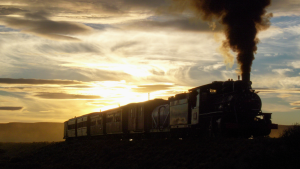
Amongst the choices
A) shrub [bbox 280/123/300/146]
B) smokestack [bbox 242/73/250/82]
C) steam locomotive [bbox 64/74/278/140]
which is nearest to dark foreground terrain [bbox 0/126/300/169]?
shrub [bbox 280/123/300/146]

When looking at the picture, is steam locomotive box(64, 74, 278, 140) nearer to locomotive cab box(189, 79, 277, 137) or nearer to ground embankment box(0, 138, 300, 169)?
locomotive cab box(189, 79, 277, 137)

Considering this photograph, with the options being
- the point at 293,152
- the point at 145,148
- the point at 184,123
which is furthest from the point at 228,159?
the point at 145,148

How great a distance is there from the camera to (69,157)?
23.7 m

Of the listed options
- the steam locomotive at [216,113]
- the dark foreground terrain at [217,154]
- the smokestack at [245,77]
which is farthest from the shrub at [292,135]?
the smokestack at [245,77]

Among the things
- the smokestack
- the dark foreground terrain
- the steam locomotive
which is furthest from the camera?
the smokestack

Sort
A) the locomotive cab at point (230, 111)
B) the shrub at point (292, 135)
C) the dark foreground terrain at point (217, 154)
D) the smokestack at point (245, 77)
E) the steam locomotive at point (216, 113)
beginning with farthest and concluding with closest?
the smokestack at point (245, 77) < the steam locomotive at point (216, 113) < the locomotive cab at point (230, 111) < the shrub at point (292, 135) < the dark foreground terrain at point (217, 154)

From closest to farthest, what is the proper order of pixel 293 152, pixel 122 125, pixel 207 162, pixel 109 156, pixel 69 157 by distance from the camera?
pixel 293 152
pixel 207 162
pixel 109 156
pixel 69 157
pixel 122 125

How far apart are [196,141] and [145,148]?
156 inches

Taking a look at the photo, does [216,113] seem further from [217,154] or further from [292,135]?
[292,135]

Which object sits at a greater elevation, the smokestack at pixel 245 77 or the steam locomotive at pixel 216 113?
the smokestack at pixel 245 77

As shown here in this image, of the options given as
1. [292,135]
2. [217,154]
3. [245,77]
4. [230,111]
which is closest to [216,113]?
[230,111]

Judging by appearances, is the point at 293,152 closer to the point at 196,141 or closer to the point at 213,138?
the point at 213,138

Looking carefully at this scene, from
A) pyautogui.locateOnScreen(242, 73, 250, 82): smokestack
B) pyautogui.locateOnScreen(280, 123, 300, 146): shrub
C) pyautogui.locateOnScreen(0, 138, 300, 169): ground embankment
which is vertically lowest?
pyautogui.locateOnScreen(0, 138, 300, 169): ground embankment

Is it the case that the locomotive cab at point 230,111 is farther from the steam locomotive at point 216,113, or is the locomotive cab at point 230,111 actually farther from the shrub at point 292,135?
the shrub at point 292,135
